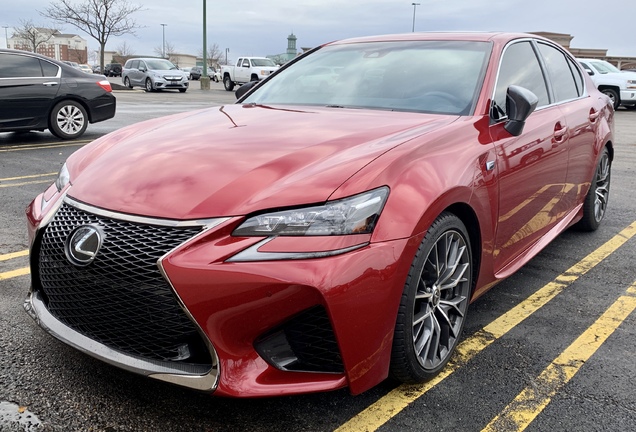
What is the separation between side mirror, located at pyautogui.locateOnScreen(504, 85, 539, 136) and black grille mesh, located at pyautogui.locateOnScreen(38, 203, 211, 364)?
6.04 ft

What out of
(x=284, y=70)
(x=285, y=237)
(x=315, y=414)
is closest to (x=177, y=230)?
(x=285, y=237)

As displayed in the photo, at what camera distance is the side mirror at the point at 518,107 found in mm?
3047

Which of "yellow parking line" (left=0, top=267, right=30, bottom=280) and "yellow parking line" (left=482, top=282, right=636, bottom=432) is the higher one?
"yellow parking line" (left=482, top=282, right=636, bottom=432)

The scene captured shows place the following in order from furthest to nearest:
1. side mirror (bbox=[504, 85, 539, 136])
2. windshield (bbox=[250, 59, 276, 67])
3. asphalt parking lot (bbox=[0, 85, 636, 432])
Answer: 1. windshield (bbox=[250, 59, 276, 67])
2. side mirror (bbox=[504, 85, 539, 136])
3. asphalt parking lot (bbox=[0, 85, 636, 432])

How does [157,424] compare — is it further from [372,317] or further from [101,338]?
[372,317]

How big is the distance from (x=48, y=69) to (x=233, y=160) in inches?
336

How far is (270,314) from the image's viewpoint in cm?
205

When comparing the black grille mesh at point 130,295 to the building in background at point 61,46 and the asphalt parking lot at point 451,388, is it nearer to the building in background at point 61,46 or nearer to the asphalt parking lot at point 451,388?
the asphalt parking lot at point 451,388

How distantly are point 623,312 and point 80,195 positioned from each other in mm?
3033

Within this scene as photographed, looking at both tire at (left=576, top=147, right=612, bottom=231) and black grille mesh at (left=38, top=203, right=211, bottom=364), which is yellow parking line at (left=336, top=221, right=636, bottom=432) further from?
black grille mesh at (left=38, top=203, right=211, bottom=364)

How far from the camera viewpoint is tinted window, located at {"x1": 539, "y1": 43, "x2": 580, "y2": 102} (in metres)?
4.20

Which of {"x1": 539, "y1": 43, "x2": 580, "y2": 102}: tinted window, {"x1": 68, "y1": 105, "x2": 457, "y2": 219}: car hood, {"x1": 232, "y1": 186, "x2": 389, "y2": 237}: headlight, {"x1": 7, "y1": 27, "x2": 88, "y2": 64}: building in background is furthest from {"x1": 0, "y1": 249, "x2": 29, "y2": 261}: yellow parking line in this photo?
{"x1": 7, "y1": 27, "x2": 88, "y2": 64}: building in background

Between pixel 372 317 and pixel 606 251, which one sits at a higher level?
pixel 372 317

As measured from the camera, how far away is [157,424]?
2275 mm
